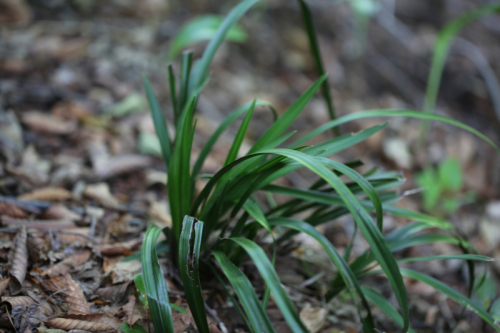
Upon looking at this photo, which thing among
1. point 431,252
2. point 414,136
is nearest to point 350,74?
point 414,136

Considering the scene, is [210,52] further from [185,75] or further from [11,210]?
[11,210]

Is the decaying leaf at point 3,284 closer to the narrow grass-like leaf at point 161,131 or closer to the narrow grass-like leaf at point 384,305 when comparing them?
the narrow grass-like leaf at point 161,131

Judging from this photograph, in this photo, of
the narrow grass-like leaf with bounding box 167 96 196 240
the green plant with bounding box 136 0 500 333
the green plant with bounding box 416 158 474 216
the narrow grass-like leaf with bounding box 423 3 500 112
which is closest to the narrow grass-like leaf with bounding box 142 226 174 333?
the green plant with bounding box 136 0 500 333

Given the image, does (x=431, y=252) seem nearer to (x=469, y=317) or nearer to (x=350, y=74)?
(x=469, y=317)

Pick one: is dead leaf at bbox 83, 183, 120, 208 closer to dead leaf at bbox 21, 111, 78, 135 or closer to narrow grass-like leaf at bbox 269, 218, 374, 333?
dead leaf at bbox 21, 111, 78, 135

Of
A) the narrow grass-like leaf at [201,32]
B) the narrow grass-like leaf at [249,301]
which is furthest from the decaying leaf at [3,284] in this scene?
the narrow grass-like leaf at [201,32]
